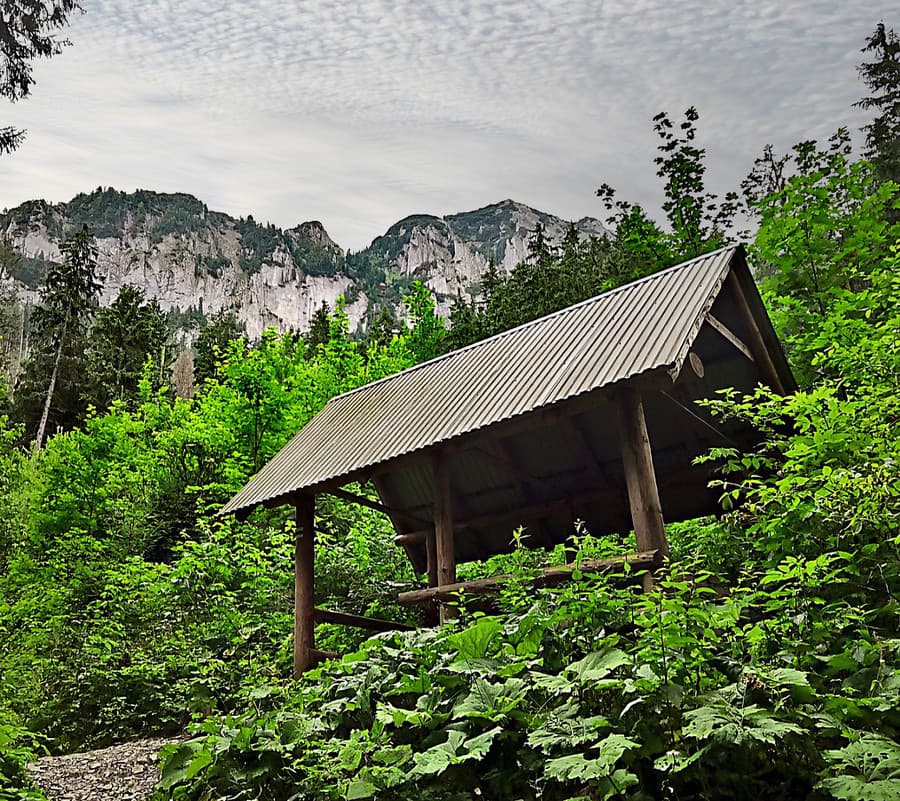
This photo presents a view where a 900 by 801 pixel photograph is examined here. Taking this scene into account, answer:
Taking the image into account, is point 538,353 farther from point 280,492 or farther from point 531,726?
point 531,726

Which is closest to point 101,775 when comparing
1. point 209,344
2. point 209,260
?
point 209,344

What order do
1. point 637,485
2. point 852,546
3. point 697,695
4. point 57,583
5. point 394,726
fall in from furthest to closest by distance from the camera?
point 57,583 → point 637,485 → point 852,546 → point 394,726 → point 697,695

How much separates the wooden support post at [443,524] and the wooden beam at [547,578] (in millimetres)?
143

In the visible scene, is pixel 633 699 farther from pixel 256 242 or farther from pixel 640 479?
pixel 256 242

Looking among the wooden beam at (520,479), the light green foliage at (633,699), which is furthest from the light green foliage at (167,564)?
the wooden beam at (520,479)

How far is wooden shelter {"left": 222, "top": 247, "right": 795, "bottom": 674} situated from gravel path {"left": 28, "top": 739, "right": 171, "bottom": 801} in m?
1.97

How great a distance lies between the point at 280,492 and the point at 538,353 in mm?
3146

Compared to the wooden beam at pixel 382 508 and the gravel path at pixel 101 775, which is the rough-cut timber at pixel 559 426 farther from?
the gravel path at pixel 101 775

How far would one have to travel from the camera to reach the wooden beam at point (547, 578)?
5992 mm

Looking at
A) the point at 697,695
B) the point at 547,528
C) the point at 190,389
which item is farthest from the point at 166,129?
the point at 697,695

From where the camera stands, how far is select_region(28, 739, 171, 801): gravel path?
7.32 m

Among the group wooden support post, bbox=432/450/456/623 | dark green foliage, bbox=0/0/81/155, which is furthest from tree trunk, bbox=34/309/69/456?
wooden support post, bbox=432/450/456/623

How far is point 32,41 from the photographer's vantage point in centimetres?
1209

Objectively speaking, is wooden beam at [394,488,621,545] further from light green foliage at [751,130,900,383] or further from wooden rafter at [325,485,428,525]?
light green foliage at [751,130,900,383]
